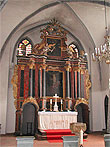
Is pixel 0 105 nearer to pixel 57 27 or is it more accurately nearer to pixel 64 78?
pixel 64 78

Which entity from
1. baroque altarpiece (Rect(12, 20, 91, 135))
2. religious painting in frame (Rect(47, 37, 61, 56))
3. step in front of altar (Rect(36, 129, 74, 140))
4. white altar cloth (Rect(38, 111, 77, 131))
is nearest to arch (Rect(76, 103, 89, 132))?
baroque altarpiece (Rect(12, 20, 91, 135))

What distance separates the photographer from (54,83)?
1283 centimetres

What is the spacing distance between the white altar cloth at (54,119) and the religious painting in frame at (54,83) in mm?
1717

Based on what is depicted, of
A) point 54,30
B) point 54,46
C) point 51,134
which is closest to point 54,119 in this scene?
point 51,134

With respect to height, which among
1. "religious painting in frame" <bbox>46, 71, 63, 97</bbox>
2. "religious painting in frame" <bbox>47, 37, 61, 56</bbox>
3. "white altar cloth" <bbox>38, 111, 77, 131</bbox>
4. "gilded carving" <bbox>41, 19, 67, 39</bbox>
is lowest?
"white altar cloth" <bbox>38, 111, 77, 131</bbox>

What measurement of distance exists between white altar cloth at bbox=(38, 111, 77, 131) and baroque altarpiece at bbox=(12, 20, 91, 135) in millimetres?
663

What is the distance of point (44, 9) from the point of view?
11961 millimetres

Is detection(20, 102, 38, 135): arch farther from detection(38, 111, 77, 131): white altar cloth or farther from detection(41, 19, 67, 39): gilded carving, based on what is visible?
detection(41, 19, 67, 39): gilded carving

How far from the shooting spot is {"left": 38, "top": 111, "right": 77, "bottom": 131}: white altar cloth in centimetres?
1097

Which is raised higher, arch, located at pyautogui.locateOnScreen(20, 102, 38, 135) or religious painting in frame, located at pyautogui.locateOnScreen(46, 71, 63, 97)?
religious painting in frame, located at pyautogui.locateOnScreen(46, 71, 63, 97)

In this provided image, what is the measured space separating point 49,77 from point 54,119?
2.97 metres

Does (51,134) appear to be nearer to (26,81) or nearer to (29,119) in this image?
(29,119)

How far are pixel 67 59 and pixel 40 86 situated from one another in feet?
8.60

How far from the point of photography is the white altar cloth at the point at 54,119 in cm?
1097
